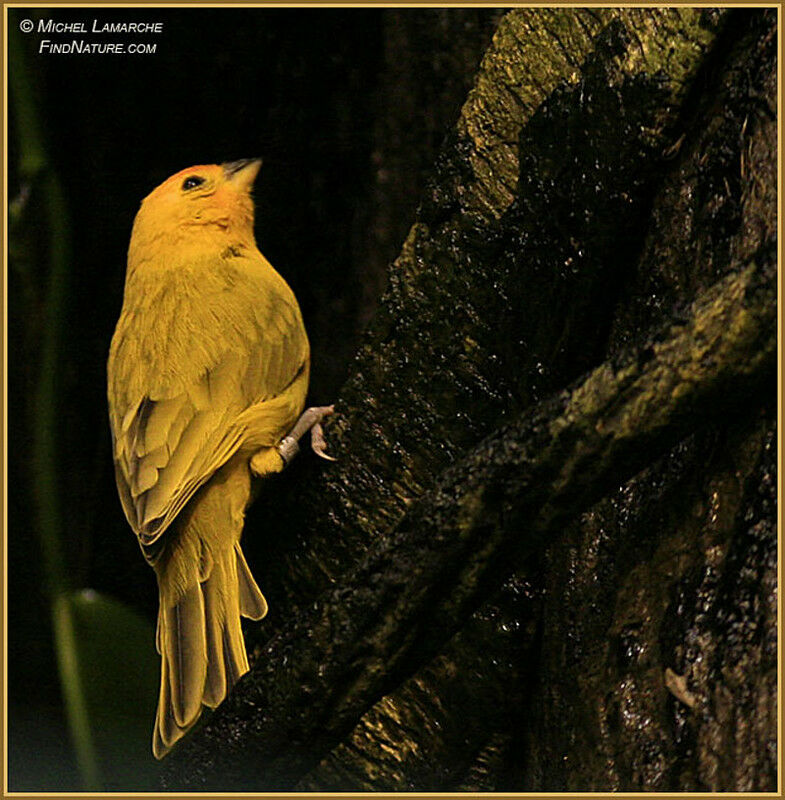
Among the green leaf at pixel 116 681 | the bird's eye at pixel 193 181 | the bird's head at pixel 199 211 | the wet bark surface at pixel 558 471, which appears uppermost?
the bird's eye at pixel 193 181

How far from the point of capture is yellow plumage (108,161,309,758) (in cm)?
148

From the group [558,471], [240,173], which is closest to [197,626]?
[558,471]

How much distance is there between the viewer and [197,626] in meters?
1.50

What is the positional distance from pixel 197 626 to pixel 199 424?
0.29 metres

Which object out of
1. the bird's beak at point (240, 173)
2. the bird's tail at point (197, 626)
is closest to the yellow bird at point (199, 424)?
the bird's tail at point (197, 626)

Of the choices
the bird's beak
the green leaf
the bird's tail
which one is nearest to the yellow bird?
the bird's tail

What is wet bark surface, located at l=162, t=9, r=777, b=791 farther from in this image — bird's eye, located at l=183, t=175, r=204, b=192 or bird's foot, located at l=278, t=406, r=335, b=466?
bird's eye, located at l=183, t=175, r=204, b=192

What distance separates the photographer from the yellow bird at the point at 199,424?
4.86 ft

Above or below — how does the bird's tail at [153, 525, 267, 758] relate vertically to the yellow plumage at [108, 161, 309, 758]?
below

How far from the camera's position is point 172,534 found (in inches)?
60.4

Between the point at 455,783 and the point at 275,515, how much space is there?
45cm

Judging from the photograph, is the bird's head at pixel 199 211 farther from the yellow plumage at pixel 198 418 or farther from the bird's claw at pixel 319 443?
the bird's claw at pixel 319 443

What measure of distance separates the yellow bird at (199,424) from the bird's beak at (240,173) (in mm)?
103

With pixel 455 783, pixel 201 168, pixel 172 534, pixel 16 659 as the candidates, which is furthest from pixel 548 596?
pixel 16 659
